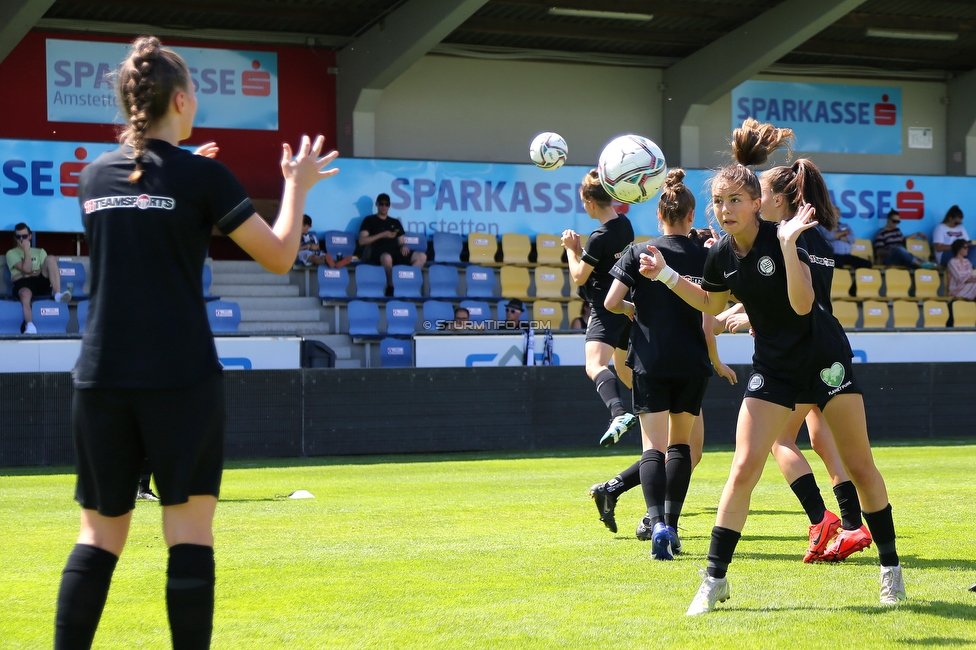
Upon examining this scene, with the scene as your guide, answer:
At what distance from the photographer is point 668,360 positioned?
6188 mm

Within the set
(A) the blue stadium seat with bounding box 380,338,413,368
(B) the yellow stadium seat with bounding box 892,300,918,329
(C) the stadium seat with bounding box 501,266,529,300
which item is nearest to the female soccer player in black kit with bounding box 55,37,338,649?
(A) the blue stadium seat with bounding box 380,338,413,368

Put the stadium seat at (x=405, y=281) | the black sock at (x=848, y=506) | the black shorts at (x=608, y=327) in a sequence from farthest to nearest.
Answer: the stadium seat at (x=405, y=281), the black shorts at (x=608, y=327), the black sock at (x=848, y=506)

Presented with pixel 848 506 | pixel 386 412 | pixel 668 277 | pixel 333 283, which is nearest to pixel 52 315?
pixel 333 283

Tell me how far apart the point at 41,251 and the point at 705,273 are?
1469cm

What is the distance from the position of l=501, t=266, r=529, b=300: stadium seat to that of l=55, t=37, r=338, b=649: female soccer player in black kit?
1674 cm

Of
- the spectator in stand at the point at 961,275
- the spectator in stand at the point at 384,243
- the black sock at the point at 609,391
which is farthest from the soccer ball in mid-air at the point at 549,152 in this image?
the spectator in stand at the point at 961,275

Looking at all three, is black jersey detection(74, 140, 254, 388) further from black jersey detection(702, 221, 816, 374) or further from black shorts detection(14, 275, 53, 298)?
black shorts detection(14, 275, 53, 298)

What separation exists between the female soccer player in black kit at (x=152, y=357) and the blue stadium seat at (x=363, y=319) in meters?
14.8

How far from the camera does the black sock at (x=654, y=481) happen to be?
20.1 ft

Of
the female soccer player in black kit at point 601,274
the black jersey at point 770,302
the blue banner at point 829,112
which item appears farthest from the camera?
the blue banner at point 829,112

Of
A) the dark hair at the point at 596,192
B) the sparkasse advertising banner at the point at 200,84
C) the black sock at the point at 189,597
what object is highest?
the sparkasse advertising banner at the point at 200,84

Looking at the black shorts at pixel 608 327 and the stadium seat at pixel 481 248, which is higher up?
the stadium seat at pixel 481 248

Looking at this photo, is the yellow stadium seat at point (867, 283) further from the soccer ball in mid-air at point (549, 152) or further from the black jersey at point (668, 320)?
the black jersey at point (668, 320)

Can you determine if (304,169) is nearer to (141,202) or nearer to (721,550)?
(141,202)
